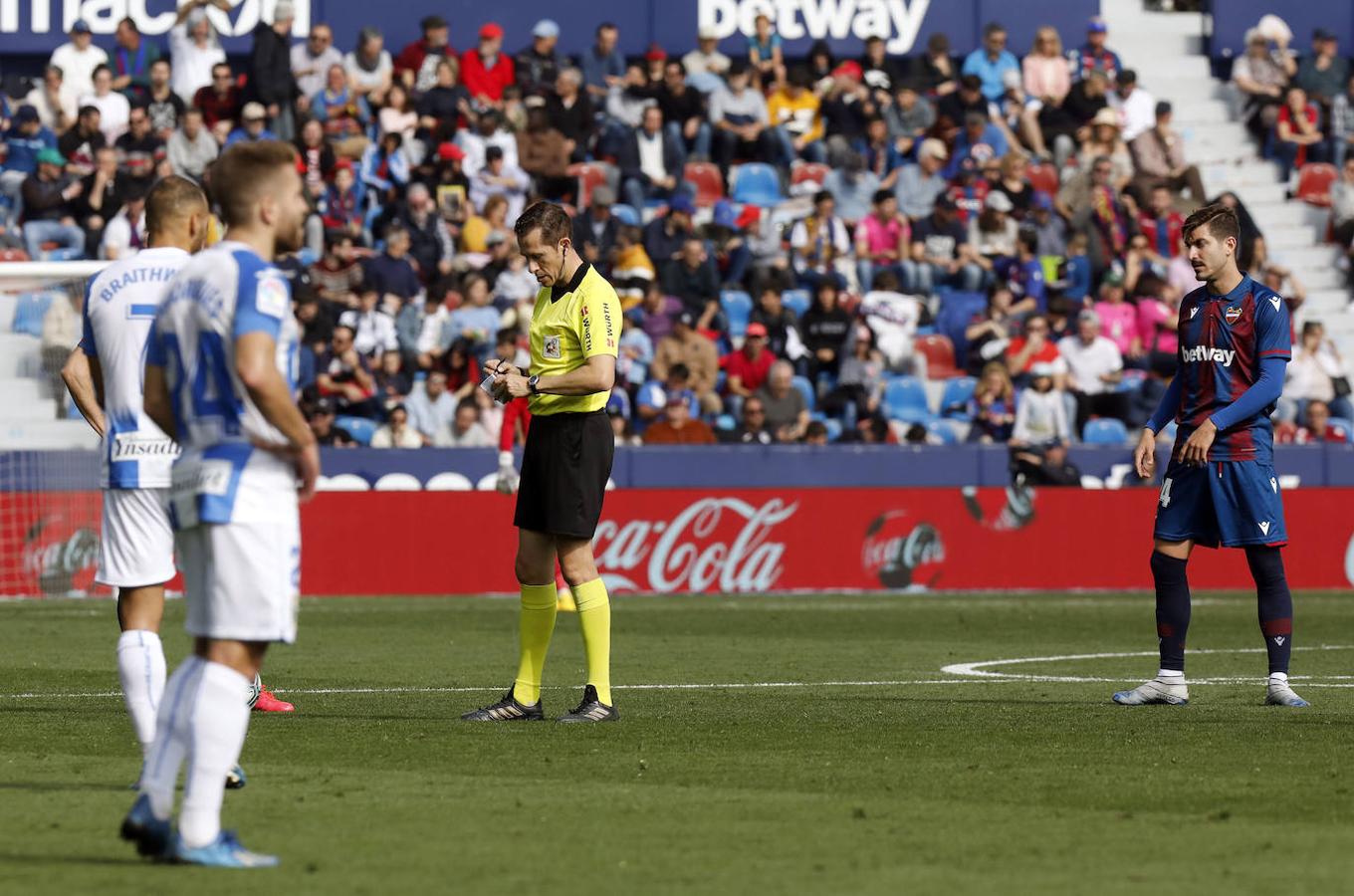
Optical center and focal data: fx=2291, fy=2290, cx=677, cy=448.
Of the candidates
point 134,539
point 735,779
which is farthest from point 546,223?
point 735,779

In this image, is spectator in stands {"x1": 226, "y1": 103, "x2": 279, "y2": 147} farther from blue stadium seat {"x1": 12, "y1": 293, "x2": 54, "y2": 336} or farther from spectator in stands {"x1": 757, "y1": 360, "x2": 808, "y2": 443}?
spectator in stands {"x1": 757, "y1": 360, "x2": 808, "y2": 443}

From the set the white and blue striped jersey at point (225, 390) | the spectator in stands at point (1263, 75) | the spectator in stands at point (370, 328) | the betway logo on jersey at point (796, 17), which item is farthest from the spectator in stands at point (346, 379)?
the white and blue striped jersey at point (225, 390)

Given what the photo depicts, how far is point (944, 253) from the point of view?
28.4 meters

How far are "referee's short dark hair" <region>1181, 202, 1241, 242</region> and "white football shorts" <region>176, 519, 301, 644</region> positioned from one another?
599cm

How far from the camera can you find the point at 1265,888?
20.2 feet

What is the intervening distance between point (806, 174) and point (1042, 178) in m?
3.22

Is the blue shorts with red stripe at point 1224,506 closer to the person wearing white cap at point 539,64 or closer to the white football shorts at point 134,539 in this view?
the white football shorts at point 134,539

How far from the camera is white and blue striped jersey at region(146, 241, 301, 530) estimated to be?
6.41m

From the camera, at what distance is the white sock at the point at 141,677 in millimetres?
8258

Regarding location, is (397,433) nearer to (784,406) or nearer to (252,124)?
(784,406)

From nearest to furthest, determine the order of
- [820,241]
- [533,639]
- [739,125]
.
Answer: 1. [533,639]
2. [820,241]
3. [739,125]

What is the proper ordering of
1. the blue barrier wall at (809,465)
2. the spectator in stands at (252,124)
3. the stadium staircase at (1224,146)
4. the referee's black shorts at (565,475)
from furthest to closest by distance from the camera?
the stadium staircase at (1224,146), the spectator in stands at (252,124), the blue barrier wall at (809,465), the referee's black shorts at (565,475)

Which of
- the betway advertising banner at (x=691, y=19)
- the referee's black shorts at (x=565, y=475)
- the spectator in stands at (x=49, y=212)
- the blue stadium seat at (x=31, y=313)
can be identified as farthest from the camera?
the betway advertising banner at (x=691, y=19)

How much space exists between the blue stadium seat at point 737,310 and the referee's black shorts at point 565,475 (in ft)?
53.5
